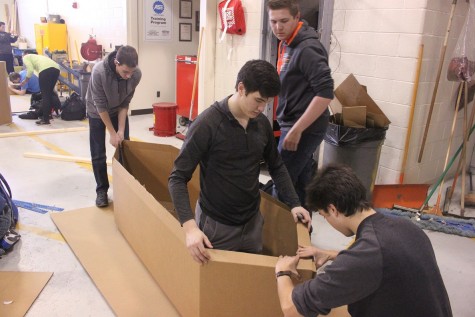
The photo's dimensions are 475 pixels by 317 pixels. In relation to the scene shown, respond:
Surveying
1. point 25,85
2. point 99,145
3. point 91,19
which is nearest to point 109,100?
point 99,145

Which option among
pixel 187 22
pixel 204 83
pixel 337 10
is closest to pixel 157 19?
pixel 187 22

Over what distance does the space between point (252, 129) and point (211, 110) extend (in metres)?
0.21

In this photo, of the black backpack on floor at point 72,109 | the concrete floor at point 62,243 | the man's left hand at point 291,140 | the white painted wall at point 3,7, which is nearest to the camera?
the concrete floor at point 62,243

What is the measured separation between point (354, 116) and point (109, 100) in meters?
1.94

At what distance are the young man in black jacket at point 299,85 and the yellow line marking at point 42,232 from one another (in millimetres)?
1690

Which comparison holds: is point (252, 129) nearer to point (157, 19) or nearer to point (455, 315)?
point (455, 315)

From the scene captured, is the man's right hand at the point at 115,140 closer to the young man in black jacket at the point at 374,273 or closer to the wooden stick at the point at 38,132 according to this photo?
the young man in black jacket at the point at 374,273

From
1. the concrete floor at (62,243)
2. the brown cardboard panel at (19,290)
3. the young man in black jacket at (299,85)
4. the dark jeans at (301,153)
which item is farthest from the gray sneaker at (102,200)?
the young man in black jacket at (299,85)

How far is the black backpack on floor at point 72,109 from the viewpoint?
20.8ft

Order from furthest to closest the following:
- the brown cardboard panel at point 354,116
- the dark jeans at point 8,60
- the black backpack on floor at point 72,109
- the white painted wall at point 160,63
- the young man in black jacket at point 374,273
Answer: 1. the dark jeans at point 8,60
2. the white painted wall at point 160,63
3. the black backpack on floor at point 72,109
4. the brown cardboard panel at point 354,116
5. the young man in black jacket at point 374,273

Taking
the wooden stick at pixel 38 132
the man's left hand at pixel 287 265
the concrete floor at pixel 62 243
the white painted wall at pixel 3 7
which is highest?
the white painted wall at pixel 3 7

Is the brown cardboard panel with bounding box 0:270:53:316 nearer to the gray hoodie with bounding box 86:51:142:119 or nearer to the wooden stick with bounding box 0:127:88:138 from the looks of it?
the gray hoodie with bounding box 86:51:142:119

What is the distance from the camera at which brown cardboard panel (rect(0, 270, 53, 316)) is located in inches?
82.2

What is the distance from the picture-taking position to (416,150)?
370cm
